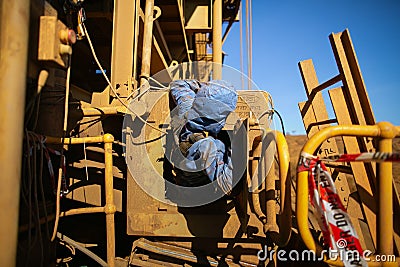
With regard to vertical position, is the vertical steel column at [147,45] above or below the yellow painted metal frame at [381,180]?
above

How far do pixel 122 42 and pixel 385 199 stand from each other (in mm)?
2536

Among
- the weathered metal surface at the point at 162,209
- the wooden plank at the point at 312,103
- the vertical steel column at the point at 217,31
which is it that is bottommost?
the weathered metal surface at the point at 162,209

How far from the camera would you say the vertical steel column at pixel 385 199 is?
1.50 m

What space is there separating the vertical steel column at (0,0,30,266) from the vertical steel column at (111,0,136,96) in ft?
4.52

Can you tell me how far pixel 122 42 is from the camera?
9.66ft

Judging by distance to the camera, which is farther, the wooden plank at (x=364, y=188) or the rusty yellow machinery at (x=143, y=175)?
the wooden plank at (x=364, y=188)

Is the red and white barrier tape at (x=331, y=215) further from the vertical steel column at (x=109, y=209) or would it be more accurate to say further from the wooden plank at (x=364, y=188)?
the vertical steel column at (x=109, y=209)

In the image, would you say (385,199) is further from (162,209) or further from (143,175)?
(143,175)

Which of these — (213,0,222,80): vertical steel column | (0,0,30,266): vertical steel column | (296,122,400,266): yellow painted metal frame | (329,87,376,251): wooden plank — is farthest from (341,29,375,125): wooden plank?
(213,0,222,80): vertical steel column

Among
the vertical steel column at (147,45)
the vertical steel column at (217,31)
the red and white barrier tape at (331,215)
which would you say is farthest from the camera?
the vertical steel column at (217,31)

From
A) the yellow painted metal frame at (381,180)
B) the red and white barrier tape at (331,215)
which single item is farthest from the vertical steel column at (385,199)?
the red and white barrier tape at (331,215)

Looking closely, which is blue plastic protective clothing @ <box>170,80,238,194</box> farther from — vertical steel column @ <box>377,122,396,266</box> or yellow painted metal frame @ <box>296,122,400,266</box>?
vertical steel column @ <box>377,122,396,266</box>

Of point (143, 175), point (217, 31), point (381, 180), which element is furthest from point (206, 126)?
point (217, 31)

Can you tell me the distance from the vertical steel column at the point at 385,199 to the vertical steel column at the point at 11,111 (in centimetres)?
176
